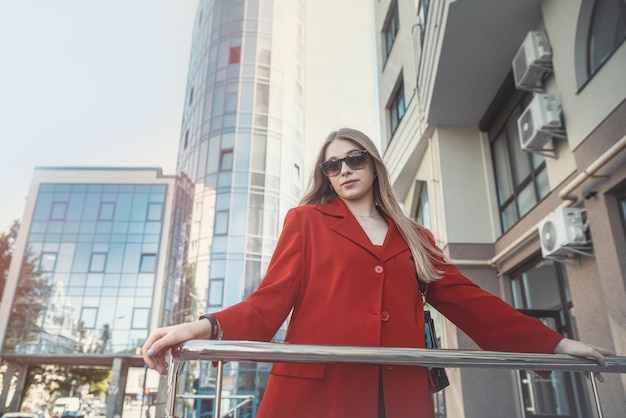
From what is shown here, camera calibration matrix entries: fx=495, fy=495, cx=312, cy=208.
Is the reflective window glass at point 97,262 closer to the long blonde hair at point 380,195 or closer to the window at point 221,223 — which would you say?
the window at point 221,223

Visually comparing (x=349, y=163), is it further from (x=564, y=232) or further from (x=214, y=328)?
(x=564, y=232)

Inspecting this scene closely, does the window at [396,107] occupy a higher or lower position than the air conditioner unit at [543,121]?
higher

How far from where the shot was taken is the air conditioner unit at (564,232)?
5.10m

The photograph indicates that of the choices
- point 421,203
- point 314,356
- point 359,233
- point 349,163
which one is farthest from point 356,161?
point 421,203

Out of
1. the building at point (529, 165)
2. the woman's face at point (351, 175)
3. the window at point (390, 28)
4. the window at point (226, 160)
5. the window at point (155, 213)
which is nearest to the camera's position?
the woman's face at point (351, 175)

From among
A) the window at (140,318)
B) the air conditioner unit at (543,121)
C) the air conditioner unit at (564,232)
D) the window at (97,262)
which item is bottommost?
the air conditioner unit at (564,232)

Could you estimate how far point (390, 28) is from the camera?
13.0 metres

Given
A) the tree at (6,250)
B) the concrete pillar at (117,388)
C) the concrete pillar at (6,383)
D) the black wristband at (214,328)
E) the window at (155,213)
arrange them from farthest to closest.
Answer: the window at (155,213) → the tree at (6,250) → the concrete pillar at (6,383) → the concrete pillar at (117,388) → the black wristband at (214,328)

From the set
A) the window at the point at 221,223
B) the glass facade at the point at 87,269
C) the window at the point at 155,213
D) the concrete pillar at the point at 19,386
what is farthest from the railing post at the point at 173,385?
the concrete pillar at the point at 19,386

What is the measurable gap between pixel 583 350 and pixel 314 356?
0.85 metres

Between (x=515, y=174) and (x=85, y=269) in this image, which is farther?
(x=85, y=269)

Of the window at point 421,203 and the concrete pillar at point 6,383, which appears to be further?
the concrete pillar at point 6,383

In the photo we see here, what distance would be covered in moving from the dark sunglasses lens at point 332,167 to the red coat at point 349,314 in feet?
0.43

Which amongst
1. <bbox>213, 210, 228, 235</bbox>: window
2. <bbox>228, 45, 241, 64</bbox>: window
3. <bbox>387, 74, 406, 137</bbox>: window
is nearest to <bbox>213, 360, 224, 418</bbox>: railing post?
<bbox>387, 74, 406, 137</bbox>: window
